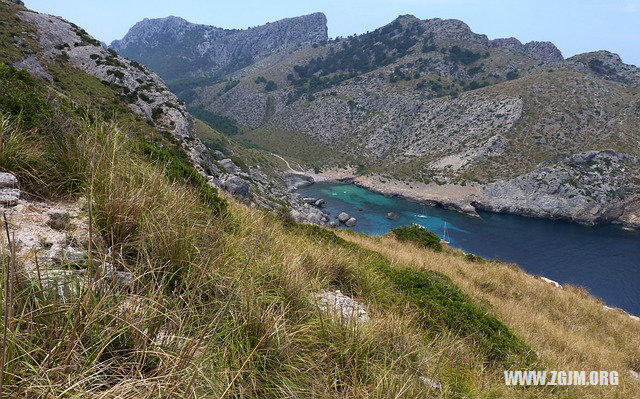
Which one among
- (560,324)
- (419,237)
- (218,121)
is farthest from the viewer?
(218,121)

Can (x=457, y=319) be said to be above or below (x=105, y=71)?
below

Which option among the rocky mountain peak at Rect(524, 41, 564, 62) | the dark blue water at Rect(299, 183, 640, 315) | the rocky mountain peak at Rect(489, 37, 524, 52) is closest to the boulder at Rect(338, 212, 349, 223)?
the dark blue water at Rect(299, 183, 640, 315)

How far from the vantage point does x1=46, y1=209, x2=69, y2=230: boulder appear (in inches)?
146

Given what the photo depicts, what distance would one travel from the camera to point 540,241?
6456cm

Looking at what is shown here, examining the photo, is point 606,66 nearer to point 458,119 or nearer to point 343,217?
point 458,119

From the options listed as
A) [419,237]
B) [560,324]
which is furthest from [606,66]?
[560,324]

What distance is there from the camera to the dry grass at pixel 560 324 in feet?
22.2

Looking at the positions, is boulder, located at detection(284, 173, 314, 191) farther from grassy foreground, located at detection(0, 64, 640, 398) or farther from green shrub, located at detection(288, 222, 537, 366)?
grassy foreground, located at detection(0, 64, 640, 398)

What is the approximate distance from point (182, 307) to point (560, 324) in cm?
1214

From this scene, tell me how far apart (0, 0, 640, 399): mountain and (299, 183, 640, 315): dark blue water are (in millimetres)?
52930

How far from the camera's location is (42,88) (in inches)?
285

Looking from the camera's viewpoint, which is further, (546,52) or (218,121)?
(546,52)

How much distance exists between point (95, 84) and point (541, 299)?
45292 mm

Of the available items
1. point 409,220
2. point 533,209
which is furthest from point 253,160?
point 533,209
